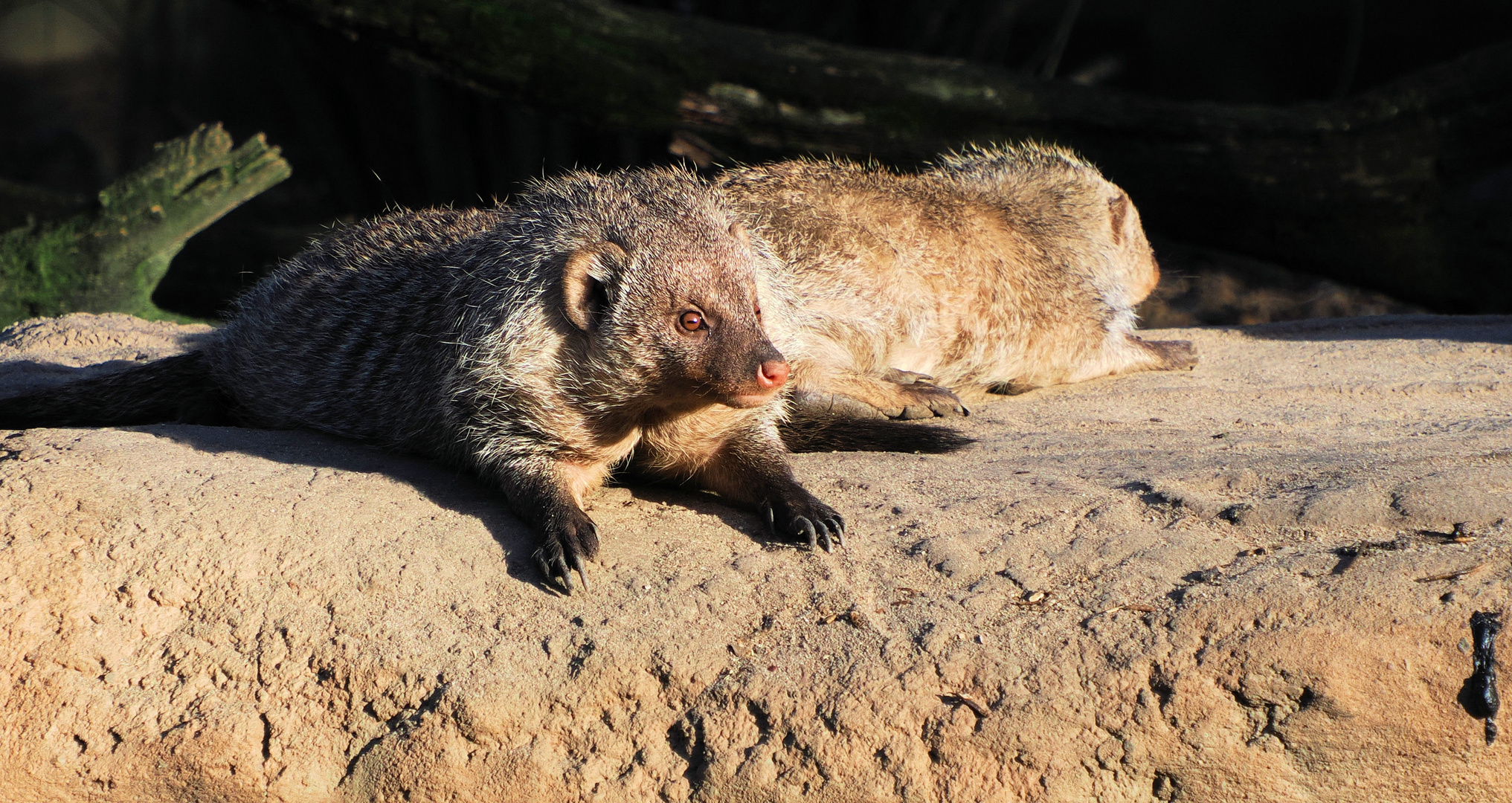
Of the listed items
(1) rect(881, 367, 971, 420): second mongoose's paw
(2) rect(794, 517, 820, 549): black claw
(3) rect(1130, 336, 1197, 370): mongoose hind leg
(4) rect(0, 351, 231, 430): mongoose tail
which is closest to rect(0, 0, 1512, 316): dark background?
(4) rect(0, 351, 231, 430): mongoose tail

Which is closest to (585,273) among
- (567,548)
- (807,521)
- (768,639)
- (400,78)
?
(567,548)

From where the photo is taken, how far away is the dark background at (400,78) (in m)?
8.49

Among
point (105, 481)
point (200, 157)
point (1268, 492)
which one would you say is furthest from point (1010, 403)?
point (200, 157)

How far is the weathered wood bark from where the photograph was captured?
6383 millimetres

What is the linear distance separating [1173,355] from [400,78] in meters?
6.16

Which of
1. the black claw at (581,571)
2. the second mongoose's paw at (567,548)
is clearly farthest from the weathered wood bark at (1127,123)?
the black claw at (581,571)

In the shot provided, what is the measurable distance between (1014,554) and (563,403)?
1.32 meters

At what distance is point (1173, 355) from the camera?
514cm

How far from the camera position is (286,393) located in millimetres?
4191

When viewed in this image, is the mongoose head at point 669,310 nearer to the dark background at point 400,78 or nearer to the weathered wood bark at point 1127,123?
the weathered wood bark at point 1127,123

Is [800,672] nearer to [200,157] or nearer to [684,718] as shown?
[684,718]

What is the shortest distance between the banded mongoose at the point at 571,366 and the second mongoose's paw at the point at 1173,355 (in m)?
1.82

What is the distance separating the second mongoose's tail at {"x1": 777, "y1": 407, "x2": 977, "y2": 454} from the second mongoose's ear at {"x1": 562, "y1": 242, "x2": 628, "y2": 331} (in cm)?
98

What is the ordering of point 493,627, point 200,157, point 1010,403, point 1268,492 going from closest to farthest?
point 493,627, point 1268,492, point 1010,403, point 200,157
